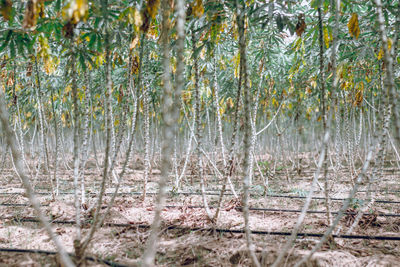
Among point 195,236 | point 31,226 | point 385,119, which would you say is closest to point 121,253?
point 195,236

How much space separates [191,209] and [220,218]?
1.49 feet

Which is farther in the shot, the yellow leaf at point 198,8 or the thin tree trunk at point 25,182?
the yellow leaf at point 198,8

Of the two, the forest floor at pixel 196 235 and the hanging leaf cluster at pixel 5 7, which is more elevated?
the hanging leaf cluster at pixel 5 7

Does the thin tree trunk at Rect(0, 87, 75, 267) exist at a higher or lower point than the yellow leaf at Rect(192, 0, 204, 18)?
lower

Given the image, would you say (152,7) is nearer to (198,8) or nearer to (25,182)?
(198,8)

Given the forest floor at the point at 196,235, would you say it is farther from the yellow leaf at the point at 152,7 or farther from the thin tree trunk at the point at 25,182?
the yellow leaf at the point at 152,7

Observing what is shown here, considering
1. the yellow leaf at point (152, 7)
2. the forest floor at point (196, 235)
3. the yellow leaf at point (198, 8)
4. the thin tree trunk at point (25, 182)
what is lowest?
the forest floor at point (196, 235)

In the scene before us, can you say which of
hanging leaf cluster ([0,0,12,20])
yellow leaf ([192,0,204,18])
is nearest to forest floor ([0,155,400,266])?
hanging leaf cluster ([0,0,12,20])

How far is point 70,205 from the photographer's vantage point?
Answer: 323 centimetres

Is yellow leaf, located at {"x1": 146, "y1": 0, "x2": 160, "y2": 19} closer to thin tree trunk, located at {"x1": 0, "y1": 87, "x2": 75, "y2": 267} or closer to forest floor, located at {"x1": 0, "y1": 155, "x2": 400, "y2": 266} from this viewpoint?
thin tree trunk, located at {"x1": 0, "y1": 87, "x2": 75, "y2": 267}

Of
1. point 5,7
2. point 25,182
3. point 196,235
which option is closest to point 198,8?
point 5,7

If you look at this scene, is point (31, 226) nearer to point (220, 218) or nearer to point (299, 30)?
point (220, 218)

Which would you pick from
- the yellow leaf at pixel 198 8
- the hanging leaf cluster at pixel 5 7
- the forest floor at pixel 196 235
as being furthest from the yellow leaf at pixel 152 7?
the forest floor at pixel 196 235

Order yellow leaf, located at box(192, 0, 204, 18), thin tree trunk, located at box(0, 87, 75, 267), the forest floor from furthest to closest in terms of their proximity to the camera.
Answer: the forest floor < yellow leaf, located at box(192, 0, 204, 18) < thin tree trunk, located at box(0, 87, 75, 267)
